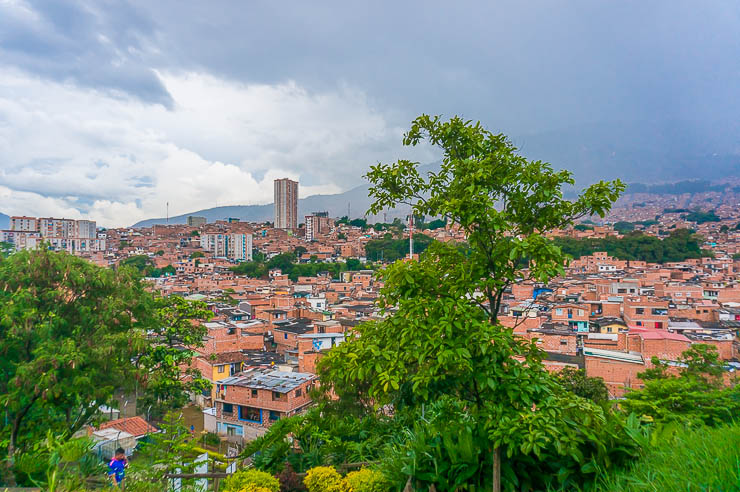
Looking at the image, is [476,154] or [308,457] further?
[308,457]

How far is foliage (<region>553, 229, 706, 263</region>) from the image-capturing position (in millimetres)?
45531

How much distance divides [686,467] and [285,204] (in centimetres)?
12127

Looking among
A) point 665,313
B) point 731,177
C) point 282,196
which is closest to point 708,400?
point 665,313

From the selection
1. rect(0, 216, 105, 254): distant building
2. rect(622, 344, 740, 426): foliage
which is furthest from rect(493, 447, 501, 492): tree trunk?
rect(0, 216, 105, 254): distant building

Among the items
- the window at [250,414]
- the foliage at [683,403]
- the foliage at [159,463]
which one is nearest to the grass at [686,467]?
the foliage at [683,403]

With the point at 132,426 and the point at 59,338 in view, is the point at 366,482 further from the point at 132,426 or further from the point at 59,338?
the point at 132,426

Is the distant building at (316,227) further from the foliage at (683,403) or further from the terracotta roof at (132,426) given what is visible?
the foliage at (683,403)

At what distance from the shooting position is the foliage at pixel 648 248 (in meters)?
45.5

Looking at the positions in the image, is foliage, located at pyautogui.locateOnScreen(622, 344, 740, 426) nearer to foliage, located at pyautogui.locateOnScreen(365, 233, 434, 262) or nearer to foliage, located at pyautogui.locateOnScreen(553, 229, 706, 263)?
foliage, located at pyautogui.locateOnScreen(365, 233, 434, 262)

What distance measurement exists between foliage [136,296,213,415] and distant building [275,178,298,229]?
112 metres

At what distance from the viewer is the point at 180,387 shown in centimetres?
728

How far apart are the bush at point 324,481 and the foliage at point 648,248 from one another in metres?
44.6

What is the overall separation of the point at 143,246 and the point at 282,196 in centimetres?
4589

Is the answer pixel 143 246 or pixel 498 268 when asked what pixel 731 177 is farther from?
pixel 498 268
